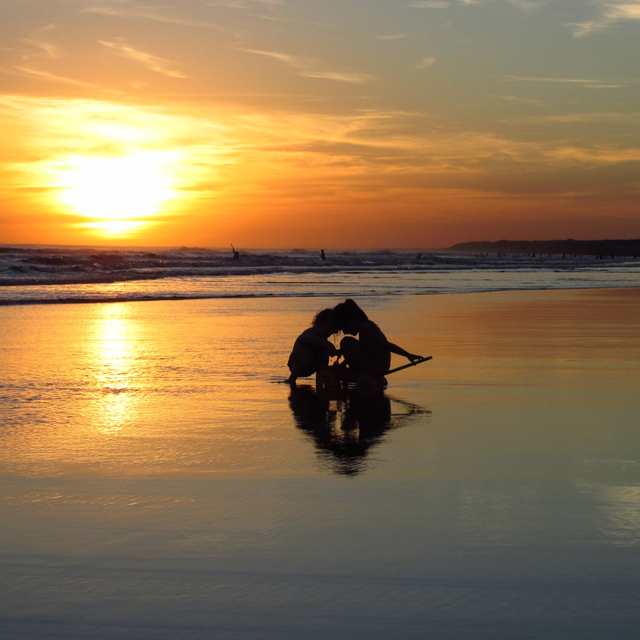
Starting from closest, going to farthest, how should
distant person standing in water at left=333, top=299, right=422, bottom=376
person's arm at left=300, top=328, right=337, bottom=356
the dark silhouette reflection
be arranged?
the dark silhouette reflection → distant person standing in water at left=333, top=299, right=422, bottom=376 → person's arm at left=300, top=328, right=337, bottom=356

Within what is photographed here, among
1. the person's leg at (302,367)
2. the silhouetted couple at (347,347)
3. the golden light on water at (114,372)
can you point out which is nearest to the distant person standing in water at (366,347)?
the silhouetted couple at (347,347)

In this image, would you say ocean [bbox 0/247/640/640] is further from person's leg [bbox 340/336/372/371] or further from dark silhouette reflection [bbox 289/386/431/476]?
person's leg [bbox 340/336/372/371]

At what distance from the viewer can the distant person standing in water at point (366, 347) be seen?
26.6 feet

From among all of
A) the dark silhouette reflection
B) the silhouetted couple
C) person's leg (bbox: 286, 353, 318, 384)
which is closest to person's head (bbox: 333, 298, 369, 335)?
the silhouetted couple

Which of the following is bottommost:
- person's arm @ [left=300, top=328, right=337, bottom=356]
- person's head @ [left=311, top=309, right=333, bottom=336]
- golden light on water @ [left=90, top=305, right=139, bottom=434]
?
golden light on water @ [left=90, top=305, right=139, bottom=434]

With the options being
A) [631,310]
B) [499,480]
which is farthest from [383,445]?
[631,310]

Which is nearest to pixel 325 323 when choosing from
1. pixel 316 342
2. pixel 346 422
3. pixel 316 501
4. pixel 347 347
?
pixel 316 342

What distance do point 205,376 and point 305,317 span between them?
7.13 m

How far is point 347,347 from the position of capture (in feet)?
26.7

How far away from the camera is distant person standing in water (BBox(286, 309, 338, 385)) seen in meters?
8.16

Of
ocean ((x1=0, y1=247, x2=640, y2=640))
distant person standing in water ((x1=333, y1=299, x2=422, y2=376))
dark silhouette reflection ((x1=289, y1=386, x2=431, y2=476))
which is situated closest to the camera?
ocean ((x1=0, y1=247, x2=640, y2=640))

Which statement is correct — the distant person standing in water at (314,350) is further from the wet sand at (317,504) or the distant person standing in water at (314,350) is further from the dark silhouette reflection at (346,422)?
the wet sand at (317,504)

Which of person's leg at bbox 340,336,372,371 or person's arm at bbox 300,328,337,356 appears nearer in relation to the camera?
person's leg at bbox 340,336,372,371

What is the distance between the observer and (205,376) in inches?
334
